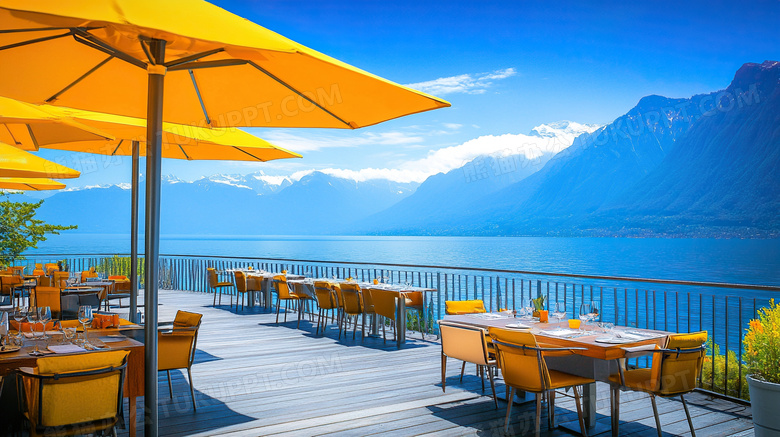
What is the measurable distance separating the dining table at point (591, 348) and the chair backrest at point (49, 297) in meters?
6.43

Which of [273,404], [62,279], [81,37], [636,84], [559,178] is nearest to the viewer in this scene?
[81,37]

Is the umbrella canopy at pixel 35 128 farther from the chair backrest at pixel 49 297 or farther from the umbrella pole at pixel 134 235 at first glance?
the chair backrest at pixel 49 297

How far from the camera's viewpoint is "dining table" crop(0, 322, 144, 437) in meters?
3.71

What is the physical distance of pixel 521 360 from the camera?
4.44 metres

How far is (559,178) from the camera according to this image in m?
117

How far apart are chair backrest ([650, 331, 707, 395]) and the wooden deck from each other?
493mm

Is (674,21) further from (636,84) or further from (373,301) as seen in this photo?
(373,301)

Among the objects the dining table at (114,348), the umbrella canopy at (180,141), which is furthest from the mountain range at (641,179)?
the dining table at (114,348)

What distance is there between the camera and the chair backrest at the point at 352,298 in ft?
28.9

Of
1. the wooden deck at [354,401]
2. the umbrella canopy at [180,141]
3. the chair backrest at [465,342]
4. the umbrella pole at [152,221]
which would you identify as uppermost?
the umbrella canopy at [180,141]

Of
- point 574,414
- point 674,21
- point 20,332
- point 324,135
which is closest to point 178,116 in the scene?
point 20,332

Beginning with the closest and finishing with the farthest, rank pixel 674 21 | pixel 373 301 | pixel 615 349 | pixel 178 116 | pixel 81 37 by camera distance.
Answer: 1. pixel 81 37
2. pixel 615 349
3. pixel 178 116
4. pixel 373 301
5. pixel 674 21

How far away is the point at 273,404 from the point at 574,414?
272cm

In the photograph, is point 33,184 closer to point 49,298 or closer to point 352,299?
point 49,298
